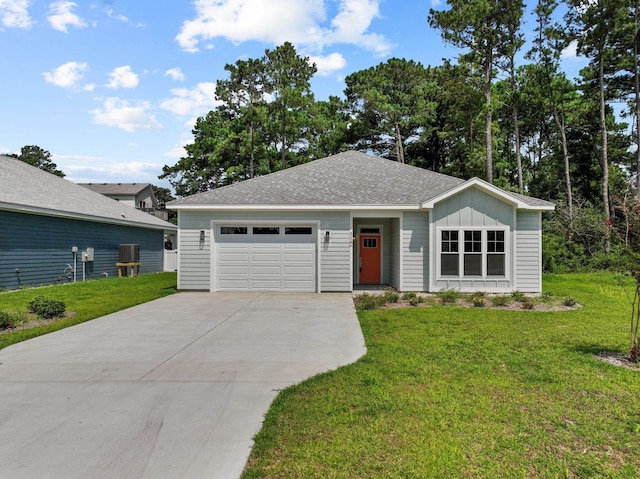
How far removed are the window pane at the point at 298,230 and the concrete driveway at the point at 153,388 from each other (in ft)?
15.0

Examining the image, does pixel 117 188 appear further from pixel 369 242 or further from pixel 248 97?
pixel 369 242

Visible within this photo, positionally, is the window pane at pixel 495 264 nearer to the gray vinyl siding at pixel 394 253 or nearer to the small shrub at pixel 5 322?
the gray vinyl siding at pixel 394 253

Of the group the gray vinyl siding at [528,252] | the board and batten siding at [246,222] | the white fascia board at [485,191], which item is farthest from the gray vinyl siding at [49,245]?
the gray vinyl siding at [528,252]

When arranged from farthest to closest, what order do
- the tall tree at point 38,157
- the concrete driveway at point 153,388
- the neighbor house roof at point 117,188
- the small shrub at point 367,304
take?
the tall tree at point 38,157
the neighbor house roof at point 117,188
the small shrub at point 367,304
the concrete driveway at point 153,388

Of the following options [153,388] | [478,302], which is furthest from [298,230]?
[153,388]

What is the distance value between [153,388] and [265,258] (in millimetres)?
8169

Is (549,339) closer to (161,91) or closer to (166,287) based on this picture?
(166,287)

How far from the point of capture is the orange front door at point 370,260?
1401cm

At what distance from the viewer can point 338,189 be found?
43.0ft

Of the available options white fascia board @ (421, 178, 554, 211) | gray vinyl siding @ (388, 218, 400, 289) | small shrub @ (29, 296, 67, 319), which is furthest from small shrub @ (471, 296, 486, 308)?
small shrub @ (29, 296, 67, 319)

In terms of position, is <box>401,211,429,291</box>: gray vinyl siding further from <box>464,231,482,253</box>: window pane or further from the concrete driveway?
the concrete driveway

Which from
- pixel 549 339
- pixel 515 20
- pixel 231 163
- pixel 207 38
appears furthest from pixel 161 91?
pixel 515 20

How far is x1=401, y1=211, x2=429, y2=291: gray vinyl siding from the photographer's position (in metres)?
11.8

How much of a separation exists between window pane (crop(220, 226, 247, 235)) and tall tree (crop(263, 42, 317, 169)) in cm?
1607
